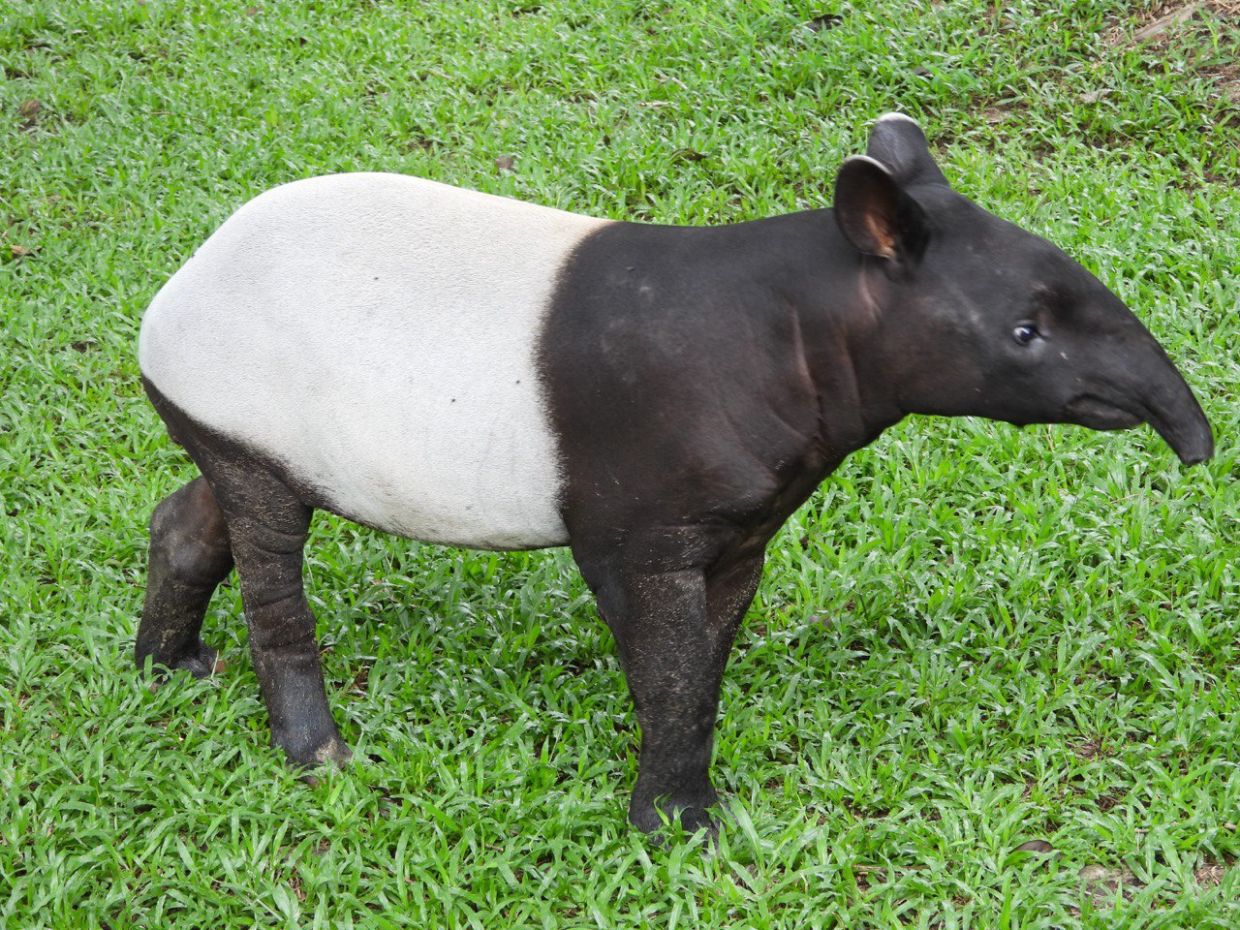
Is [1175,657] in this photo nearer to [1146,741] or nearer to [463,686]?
[1146,741]

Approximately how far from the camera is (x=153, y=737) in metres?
4.77

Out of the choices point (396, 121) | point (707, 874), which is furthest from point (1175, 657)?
point (396, 121)

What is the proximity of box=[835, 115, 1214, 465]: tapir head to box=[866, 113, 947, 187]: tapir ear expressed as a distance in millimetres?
197

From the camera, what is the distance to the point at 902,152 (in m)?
3.83

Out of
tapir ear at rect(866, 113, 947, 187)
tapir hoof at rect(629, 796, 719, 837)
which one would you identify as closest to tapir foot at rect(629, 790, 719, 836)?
tapir hoof at rect(629, 796, 719, 837)

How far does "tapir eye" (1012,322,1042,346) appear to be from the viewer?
3539 mm

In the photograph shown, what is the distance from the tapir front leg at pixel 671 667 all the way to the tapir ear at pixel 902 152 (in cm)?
116

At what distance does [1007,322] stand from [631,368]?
3.05 feet

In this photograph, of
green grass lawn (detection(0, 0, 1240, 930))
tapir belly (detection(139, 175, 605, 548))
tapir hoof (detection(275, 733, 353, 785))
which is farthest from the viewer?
tapir hoof (detection(275, 733, 353, 785))

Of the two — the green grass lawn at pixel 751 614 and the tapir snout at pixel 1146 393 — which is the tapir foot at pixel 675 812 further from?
the tapir snout at pixel 1146 393

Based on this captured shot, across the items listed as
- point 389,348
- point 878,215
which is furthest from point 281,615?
point 878,215

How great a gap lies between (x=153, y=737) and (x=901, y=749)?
7.75ft

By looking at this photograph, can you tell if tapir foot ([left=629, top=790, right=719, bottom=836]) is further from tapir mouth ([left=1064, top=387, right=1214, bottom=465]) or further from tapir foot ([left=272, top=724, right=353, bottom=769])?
tapir mouth ([left=1064, top=387, right=1214, bottom=465])

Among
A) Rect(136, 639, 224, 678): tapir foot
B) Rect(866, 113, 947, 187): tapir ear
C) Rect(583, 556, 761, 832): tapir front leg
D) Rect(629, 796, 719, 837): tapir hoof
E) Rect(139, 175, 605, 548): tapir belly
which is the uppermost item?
Rect(866, 113, 947, 187): tapir ear
